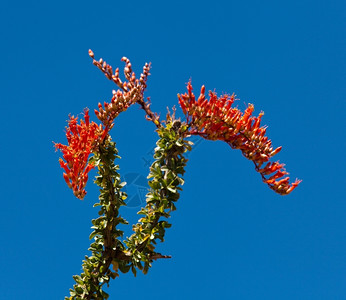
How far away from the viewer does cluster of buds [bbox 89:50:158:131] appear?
321 inches

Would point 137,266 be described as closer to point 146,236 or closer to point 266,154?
point 146,236

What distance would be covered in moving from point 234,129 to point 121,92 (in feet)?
6.53

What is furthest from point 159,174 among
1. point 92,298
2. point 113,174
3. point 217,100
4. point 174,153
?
point 92,298

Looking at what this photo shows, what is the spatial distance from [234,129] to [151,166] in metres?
1.51

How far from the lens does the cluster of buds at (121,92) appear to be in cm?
817

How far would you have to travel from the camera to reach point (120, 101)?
816cm

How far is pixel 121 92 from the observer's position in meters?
8.19

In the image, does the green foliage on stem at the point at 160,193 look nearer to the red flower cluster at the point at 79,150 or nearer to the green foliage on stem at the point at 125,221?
the green foliage on stem at the point at 125,221

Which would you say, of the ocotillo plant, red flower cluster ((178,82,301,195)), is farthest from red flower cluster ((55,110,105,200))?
red flower cluster ((178,82,301,195))

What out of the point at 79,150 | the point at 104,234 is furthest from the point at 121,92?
the point at 104,234

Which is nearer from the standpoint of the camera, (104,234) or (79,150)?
(79,150)

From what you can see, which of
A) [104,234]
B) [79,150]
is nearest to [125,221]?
[104,234]

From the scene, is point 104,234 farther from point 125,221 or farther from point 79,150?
point 79,150

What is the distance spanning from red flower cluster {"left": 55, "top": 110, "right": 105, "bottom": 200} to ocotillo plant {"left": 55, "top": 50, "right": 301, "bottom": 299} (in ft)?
0.05
